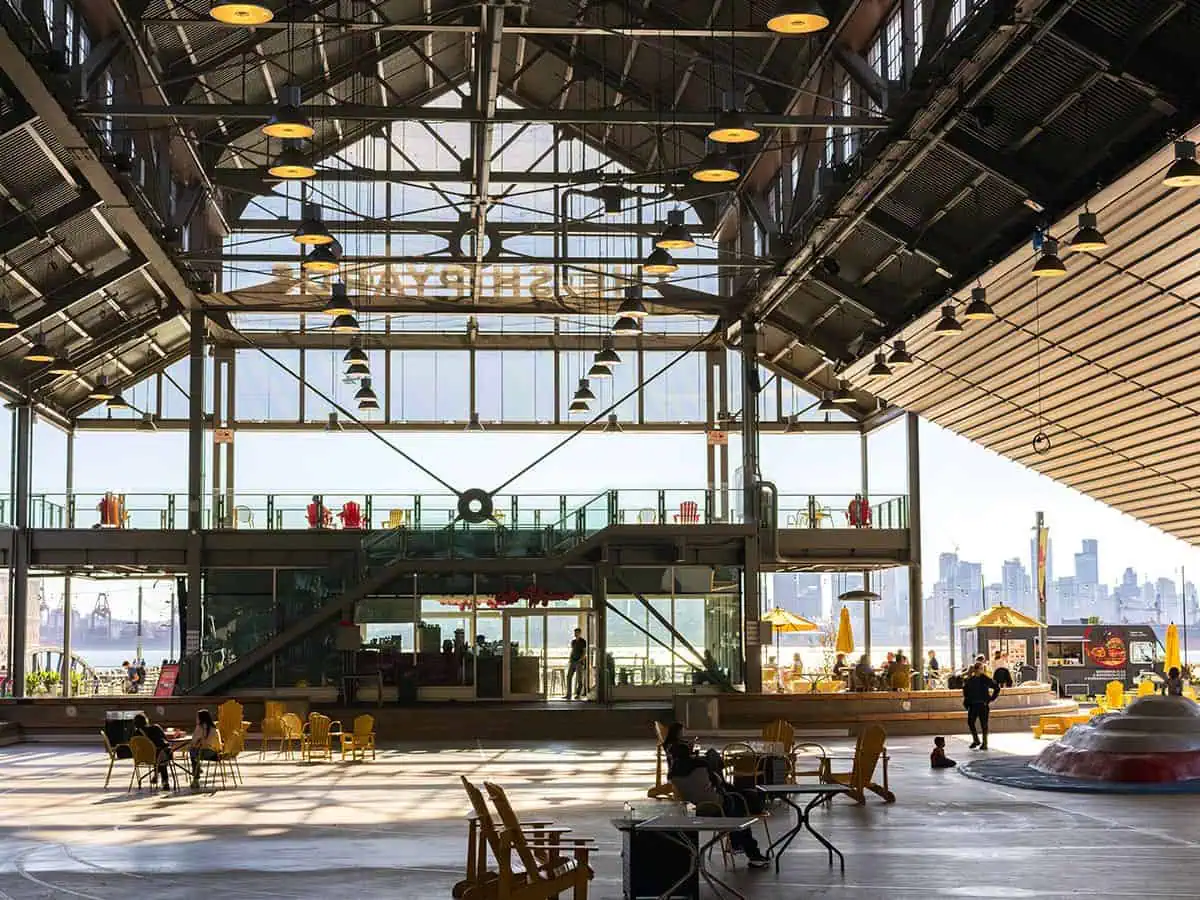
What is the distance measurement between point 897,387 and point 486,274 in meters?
9.50

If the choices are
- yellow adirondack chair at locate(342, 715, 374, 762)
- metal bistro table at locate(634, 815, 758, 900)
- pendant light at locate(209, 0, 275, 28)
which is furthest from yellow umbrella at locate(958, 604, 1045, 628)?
metal bistro table at locate(634, 815, 758, 900)

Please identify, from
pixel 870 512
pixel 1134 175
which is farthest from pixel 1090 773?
pixel 870 512

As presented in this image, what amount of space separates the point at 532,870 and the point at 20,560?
26.5 metres

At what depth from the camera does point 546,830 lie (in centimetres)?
1152

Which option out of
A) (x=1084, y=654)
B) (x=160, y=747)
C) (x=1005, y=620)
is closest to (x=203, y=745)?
(x=160, y=747)

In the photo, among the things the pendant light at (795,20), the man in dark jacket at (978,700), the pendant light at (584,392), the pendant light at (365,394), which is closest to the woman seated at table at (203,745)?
the pendant light at (795,20)

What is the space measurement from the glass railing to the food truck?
36.0 feet

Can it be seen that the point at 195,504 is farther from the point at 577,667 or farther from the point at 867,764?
the point at 867,764

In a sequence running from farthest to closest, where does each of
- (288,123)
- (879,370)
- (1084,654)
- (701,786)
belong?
(1084,654)
(879,370)
(288,123)
(701,786)

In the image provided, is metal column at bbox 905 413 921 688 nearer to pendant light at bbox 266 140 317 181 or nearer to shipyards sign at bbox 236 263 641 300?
shipyards sign at bbox 236 263 641 300

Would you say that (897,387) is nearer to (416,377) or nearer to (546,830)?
(416,377)

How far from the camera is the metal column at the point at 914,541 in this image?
3731 centimetres

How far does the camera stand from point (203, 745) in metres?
20.4

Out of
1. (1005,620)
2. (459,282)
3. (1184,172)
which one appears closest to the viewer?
(1184,172)
